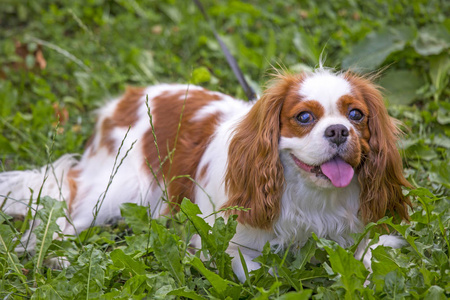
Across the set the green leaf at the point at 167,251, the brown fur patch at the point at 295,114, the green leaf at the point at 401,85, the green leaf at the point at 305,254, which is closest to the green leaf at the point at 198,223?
the green leaf at the point at 167,251

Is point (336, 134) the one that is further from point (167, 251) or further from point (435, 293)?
point (167, 251)

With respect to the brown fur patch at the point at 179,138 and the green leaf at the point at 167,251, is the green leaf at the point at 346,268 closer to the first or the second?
the green leaf at the point at 167,251

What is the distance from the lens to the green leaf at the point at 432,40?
4258 mm

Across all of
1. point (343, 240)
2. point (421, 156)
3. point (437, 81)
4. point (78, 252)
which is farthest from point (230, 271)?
point (437, 81)

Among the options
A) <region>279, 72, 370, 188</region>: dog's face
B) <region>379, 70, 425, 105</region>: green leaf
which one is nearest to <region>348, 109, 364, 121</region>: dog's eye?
<region>279, 72, 370, 188</region>: dog's face

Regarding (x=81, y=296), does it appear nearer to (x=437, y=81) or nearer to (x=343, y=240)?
(x=343, y=240)

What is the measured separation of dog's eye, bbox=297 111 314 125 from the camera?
8.04 feet

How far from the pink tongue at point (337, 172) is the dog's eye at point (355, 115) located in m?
0.21

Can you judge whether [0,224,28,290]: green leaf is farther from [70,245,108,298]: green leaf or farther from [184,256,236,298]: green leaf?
[184,256,236,298]: green leaf

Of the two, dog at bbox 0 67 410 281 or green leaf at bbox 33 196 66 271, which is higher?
dog at bbox 0 67 410 281

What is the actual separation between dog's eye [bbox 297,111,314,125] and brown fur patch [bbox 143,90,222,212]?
75cm

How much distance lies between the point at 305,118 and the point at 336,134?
0.65 ft

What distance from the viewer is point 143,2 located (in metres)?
5.75

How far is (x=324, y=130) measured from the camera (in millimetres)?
2336
